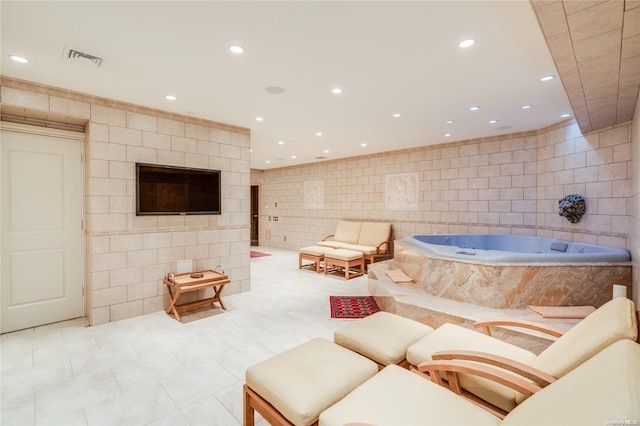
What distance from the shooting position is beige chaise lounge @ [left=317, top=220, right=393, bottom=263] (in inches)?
257

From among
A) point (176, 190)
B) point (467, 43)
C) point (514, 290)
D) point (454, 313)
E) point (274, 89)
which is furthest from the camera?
point (176, 190)

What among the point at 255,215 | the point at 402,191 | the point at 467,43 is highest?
the point at 467,43

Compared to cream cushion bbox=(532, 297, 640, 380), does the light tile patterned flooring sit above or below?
below

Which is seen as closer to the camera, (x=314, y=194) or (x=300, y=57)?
(x=300, y=57)

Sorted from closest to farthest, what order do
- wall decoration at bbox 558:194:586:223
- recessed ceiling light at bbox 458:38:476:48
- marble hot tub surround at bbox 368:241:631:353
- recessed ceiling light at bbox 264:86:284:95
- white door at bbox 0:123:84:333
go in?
recessed ceiling light at bbox 458:38:476:48, marble hot tub surround at bbox 368:241:631:353, recessed ceiling light at bbox 264:86:284:95, white door at bbox 0:123:84:333, wall decoration at bbox 558:194:586:223

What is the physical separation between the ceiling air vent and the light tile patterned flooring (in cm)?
275

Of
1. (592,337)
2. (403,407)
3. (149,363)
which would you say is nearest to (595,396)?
(592,337)

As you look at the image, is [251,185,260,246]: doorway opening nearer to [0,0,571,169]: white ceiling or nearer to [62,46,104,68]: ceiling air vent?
[0,0,571,169]: white ceiling

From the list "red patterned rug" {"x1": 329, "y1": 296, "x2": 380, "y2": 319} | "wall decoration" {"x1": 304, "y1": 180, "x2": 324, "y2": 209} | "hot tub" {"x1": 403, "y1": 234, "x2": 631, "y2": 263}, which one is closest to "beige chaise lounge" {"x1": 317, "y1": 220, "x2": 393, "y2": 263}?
"hot tub" {"x1": 403, "y1": 234, "x2": 631, "y2": 263}

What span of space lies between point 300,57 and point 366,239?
502 cm

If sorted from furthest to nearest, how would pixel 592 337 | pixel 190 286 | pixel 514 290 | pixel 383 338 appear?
pixel 190 286 → pixel 514 290 → pixel 383 338 → pixel 592 337

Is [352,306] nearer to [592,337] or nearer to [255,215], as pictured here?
[592,337]

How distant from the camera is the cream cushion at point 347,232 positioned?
7.27 metres

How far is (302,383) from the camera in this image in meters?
1.60
